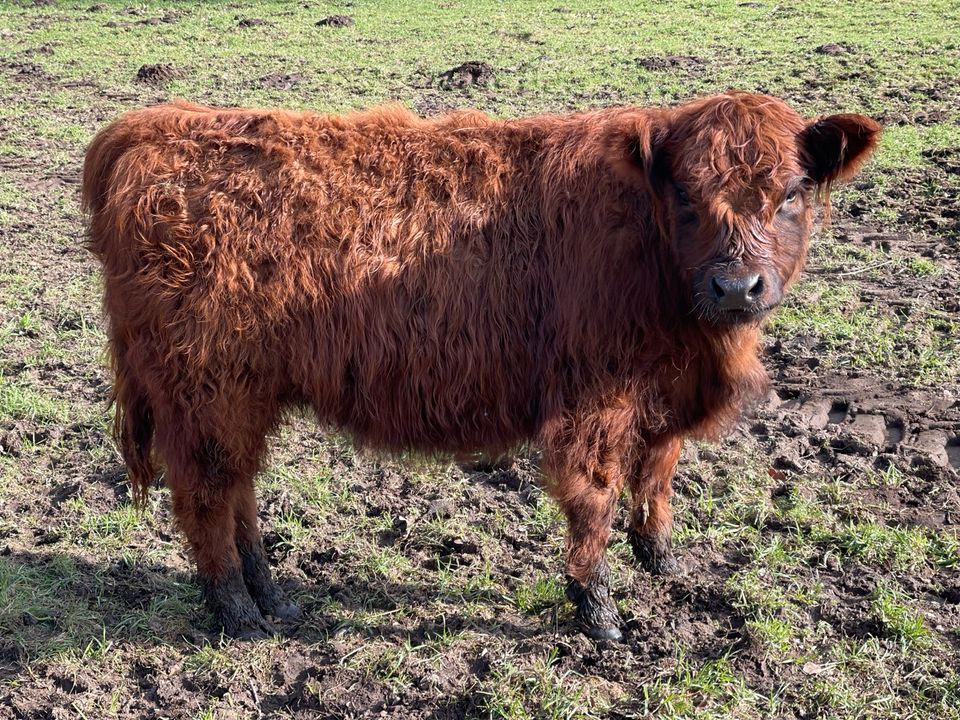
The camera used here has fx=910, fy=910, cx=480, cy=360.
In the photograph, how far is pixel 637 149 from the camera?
3.50m

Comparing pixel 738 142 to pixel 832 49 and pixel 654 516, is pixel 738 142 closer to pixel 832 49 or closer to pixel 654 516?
pixel 654 516

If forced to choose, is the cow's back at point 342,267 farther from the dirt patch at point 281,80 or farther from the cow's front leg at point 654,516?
the dirt patch at point 281,80

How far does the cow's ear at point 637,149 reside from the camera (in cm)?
350

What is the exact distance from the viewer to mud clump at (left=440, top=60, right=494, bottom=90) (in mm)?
12337

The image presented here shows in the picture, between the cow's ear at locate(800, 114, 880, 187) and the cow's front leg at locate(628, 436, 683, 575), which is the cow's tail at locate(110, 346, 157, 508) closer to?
the cow's front leg at locate(628, 436, 683, 575)

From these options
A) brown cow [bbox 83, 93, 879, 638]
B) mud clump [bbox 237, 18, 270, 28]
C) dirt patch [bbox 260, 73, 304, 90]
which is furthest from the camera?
mud clump [bbox 237, 18, 270, 28]

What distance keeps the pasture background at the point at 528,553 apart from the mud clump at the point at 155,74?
561 cm

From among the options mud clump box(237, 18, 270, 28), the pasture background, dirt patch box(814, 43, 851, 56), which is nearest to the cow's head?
the pasture background

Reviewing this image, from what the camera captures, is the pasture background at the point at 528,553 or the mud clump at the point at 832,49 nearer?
the pasture background at the point at 528,553

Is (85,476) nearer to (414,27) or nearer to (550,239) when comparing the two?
(550,239)

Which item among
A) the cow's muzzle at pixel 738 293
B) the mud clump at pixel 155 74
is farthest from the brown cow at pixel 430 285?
the mud clump at pixel 155 74

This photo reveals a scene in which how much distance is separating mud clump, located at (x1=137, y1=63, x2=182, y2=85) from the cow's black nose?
11.9 meters

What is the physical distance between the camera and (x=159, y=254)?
3.72 meters

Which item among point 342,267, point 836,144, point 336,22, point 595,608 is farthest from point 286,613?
point 336,22
